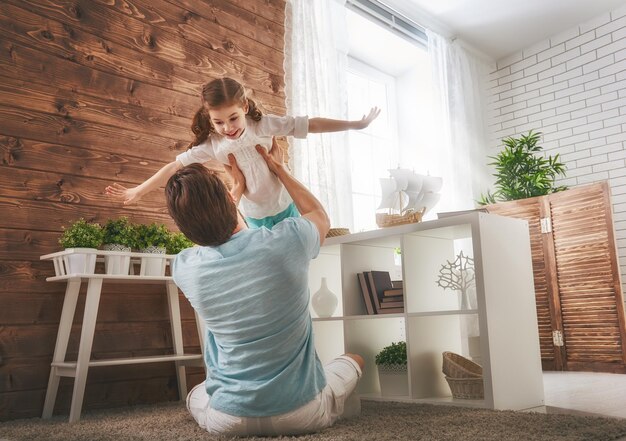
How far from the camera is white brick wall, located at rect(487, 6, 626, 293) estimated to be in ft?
15.3

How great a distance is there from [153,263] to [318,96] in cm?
179

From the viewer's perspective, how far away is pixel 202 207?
65.6 inches

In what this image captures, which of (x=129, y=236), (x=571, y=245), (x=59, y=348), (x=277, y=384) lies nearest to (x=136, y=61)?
(x=129, y=236)

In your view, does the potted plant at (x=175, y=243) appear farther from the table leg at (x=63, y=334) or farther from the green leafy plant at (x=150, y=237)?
the table leg at (x=63, y=334)

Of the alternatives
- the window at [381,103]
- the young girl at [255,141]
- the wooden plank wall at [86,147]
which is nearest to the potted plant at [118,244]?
the wooden plank wall at [86,147]

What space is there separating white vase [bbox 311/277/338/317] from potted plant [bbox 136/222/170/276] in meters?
0.85

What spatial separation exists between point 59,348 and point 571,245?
3.38 meters

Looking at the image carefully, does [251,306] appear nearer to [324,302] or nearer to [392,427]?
[392,427]

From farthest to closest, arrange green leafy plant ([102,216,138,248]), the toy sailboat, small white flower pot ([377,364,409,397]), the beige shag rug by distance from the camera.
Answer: the toy sailboat → small white flower pot ([377,364,409,397]) → green leafy plant ([102,216,138,248]) → the beige shag rug

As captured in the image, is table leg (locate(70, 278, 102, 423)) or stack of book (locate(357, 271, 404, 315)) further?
stack of book (locate(357, 271, 404, 315))

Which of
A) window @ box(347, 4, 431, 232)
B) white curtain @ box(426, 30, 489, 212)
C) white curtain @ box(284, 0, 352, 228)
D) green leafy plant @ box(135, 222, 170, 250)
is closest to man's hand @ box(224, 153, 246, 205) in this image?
green leafy plant @ box(135, 222, 170, 250)

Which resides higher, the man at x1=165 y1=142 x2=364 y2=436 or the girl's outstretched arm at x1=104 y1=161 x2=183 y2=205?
the girl's outstretched arm at x1=104 y1=161 x2=183 y2=205

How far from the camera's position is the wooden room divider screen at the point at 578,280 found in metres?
3.87

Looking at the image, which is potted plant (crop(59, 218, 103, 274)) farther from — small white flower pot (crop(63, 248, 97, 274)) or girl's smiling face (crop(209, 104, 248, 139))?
girl's smiling face (crop(209, 104, 248, 139))
